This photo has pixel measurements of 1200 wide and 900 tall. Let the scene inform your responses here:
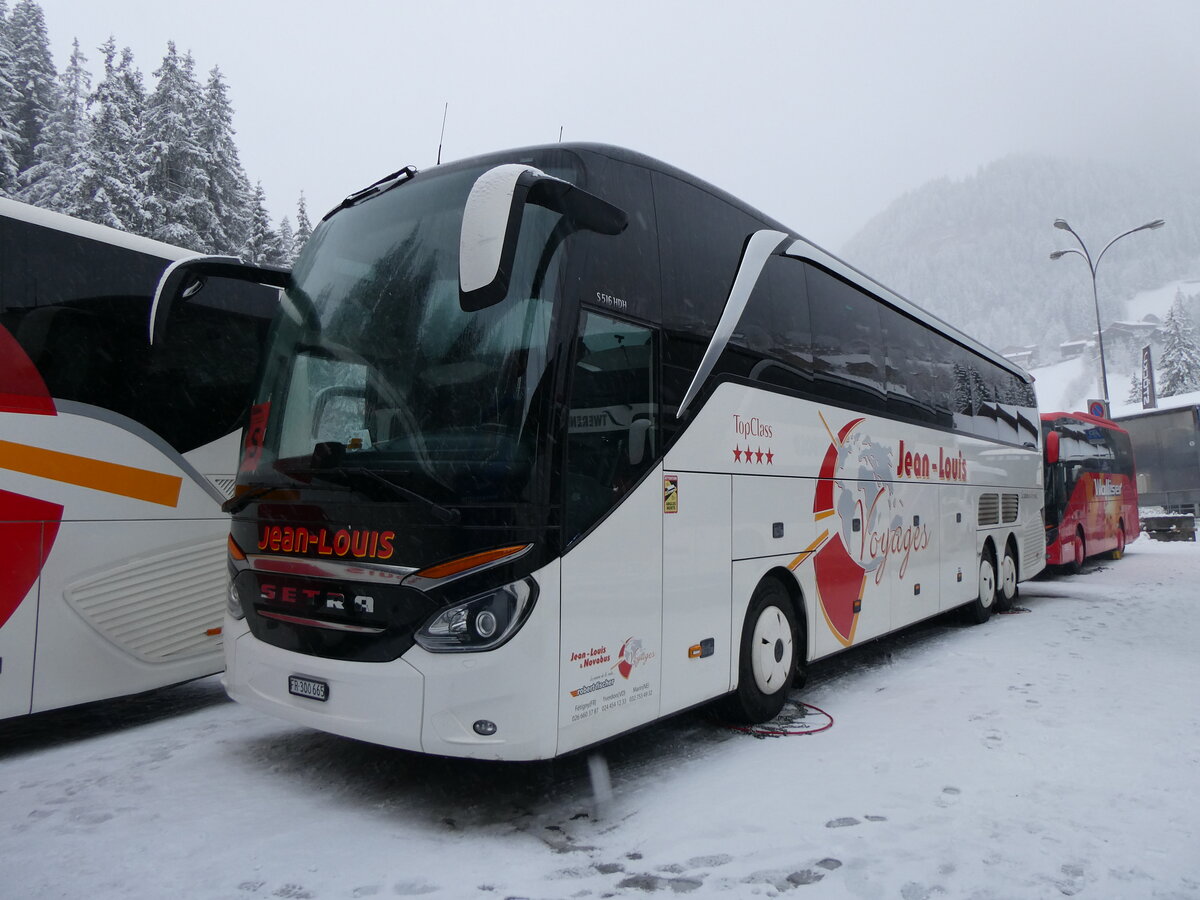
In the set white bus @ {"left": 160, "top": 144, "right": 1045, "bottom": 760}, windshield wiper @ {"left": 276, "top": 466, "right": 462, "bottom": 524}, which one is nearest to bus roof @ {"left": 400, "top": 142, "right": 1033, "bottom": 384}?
white bus @ {"left": 160, "top": 144, "right": 1045, "bottom": 760}

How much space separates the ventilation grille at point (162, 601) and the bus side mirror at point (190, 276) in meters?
1.74

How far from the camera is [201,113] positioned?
116ft

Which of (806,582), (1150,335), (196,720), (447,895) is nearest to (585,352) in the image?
(447,895)

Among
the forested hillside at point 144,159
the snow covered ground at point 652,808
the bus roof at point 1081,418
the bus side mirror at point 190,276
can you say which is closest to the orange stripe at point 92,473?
the bus side mirror at point 190,276

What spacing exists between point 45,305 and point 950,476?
9.37 meters

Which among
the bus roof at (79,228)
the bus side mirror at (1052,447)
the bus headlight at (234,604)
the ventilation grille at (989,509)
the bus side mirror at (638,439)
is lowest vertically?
the bus headlight at (234,604)

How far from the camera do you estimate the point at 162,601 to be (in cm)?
620

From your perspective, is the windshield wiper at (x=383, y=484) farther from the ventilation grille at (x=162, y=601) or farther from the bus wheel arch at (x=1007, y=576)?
the bus wheel arch at (x=1007, y=576)

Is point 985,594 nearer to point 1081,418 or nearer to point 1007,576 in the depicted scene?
point 1007,576

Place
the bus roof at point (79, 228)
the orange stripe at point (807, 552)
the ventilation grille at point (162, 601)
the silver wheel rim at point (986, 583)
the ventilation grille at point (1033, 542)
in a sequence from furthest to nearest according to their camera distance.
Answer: the ventilation grille at point (1033, 542) < the silver wheel rim at point (986, 583) < the orange stripe at point (807, 552) < the ventilation grille at point (162, 601) < the bus roof at point (79, 228)

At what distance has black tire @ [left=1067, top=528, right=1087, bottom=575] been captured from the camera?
17.8 meters

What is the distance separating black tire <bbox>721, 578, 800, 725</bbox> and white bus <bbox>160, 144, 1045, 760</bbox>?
0.03 meters

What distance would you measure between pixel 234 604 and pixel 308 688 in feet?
3.34

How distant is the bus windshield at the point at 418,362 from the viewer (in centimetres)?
414
